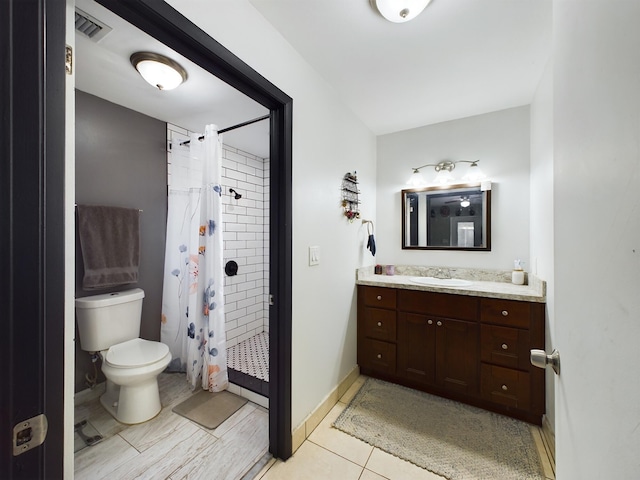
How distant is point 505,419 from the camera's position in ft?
5.94

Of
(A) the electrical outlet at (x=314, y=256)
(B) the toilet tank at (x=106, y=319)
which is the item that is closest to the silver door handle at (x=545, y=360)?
(A) the electrical outlet at (x=314, y=256)

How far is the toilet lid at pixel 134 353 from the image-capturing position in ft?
5.74

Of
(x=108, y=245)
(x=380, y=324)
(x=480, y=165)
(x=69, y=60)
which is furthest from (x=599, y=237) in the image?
(x=108, y=245)

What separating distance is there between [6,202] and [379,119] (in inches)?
100

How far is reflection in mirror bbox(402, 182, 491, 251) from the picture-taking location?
2383 millimetres

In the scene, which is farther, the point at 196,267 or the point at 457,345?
the point at 196,267

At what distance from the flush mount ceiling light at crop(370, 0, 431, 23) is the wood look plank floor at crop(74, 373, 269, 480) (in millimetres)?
2458

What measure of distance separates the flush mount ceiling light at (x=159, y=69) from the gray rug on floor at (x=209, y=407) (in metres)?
2.24

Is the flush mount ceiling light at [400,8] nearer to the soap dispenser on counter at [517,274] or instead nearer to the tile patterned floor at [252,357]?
the soap dispenser on counter at [517,274]

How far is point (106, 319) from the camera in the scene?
192 centimetres

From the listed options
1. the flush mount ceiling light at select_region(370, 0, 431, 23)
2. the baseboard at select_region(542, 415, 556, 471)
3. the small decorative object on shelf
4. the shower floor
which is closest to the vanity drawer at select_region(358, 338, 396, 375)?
the shower floor

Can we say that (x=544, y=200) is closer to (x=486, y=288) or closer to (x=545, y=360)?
(x=486, y=288)

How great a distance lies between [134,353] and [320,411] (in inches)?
55.2

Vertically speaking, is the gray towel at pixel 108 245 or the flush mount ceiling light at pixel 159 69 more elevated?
the flush mount ceiling light at pixel 159 69
